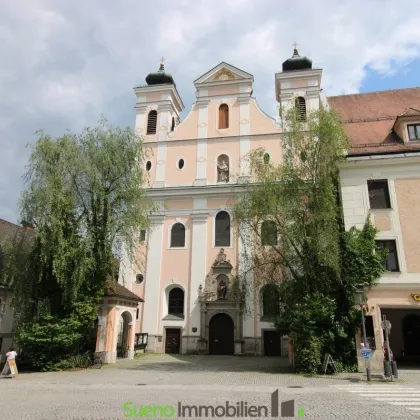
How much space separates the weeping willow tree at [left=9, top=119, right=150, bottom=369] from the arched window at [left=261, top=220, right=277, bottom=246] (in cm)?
599

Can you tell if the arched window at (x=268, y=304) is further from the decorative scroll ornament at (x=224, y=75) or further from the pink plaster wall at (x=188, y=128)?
the decorative scroll ornament at (x=224, y=75)

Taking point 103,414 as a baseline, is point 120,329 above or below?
above

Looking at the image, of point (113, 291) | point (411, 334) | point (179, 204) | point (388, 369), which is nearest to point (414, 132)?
point (411, 334)

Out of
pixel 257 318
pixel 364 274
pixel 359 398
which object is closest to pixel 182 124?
pixel 257 318

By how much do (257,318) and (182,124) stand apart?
1582 cm

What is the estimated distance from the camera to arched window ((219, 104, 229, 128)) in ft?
104

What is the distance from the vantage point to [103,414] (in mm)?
8734

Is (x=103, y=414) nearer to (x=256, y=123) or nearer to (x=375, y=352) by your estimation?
(x=375, y=352)

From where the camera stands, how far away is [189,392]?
11477 millimetres

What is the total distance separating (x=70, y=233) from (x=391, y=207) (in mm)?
14636

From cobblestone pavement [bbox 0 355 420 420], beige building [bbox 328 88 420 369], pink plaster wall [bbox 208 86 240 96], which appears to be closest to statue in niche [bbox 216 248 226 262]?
beige building [bbox 328 88 420 369]

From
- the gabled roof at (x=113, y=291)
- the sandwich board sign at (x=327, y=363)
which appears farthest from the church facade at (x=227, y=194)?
the sandwich board sign at (x=327, y=363)

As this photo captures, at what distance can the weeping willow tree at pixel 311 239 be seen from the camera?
1677 centimetres

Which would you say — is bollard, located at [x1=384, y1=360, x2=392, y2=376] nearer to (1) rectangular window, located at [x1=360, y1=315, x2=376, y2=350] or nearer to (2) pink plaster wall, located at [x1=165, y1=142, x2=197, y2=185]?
(1) rectangular window, located at [x1=360, y1=315, x2=376, y2=350]
